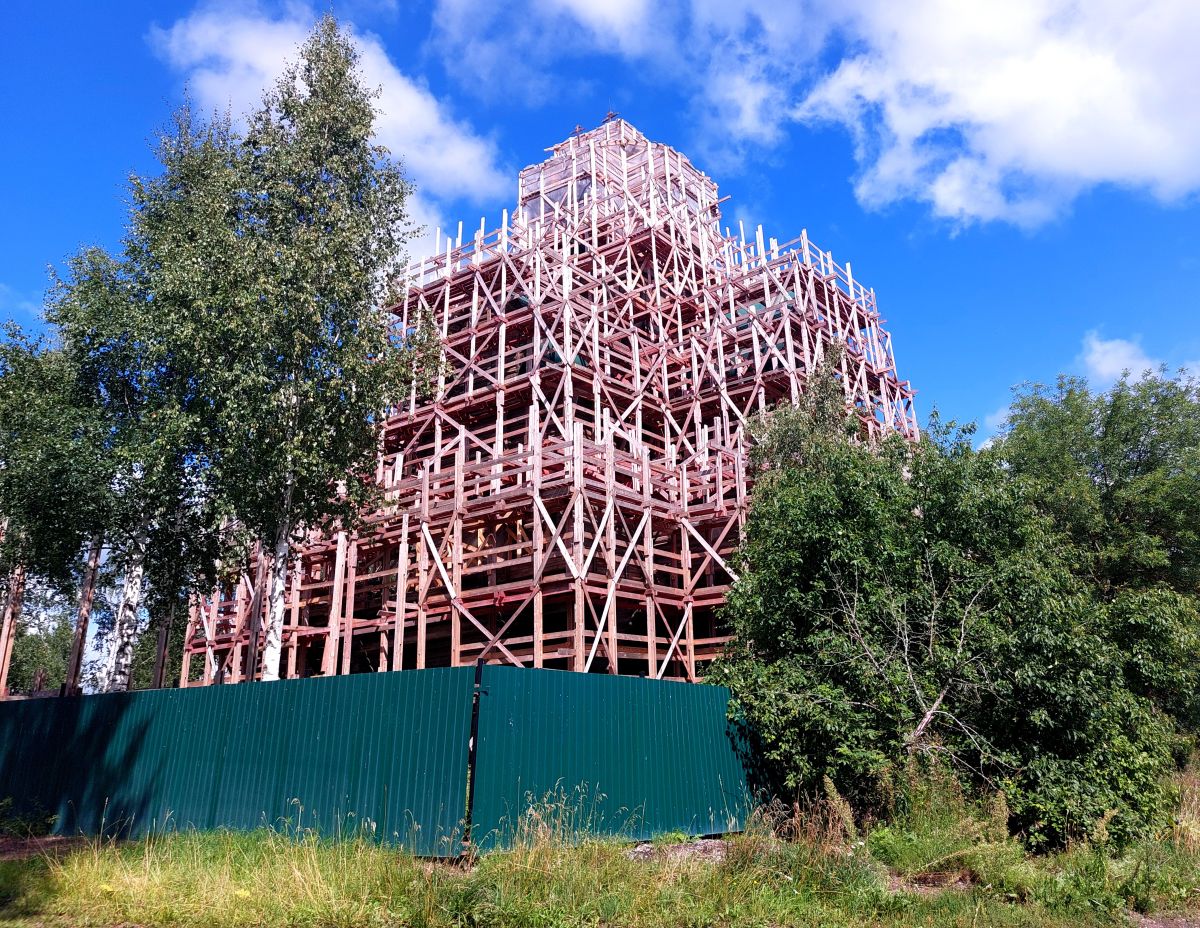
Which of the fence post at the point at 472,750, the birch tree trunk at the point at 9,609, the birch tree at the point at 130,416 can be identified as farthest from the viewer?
the birch tree trunk at the point at 9,609

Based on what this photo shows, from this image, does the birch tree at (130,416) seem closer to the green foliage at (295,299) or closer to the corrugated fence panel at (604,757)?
the green foliage at (295,299)

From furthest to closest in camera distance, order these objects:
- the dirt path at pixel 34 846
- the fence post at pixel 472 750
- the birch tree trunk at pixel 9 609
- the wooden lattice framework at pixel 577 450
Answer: the birch tree trunk at pixel 9 609, the wooden lattice framework at pixel 577 450, the dirt path at pixel 34 846, the fence post at pixel 472 750

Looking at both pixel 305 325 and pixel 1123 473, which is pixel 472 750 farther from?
pixel 1123 473

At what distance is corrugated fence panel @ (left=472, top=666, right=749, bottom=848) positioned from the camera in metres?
9.83

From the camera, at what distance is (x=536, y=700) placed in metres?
10.5

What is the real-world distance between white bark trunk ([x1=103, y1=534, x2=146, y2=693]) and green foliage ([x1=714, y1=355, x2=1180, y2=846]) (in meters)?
13.4

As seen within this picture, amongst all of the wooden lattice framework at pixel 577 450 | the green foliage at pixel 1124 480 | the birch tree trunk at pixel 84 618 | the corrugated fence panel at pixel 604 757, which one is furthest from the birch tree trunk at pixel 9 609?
the green foliage at pixel 1124 480

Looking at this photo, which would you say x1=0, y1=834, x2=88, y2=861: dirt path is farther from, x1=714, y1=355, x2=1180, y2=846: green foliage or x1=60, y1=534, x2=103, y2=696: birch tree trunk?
x1=714, y1=355, x2=1180, y2=846: green foliage

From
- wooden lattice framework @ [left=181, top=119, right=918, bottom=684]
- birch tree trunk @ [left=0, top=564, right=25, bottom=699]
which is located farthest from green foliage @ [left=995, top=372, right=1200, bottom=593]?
birch tree trunk @ [left=0, top=564, right=25, bottom=699]

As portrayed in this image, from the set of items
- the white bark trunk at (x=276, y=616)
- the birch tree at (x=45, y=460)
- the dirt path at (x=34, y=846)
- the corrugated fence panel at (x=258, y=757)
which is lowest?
the dirt path at (x=34, y=846)

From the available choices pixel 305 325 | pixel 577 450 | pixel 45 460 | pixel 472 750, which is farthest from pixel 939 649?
pixel 45 460

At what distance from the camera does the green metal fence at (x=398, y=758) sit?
32.3 feet

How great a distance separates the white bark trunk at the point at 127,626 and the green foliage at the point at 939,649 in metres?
13.4

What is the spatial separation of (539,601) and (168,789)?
9.00m
